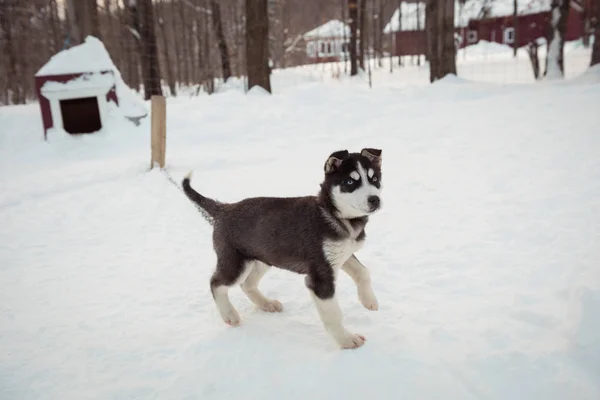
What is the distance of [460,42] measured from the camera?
138 feet

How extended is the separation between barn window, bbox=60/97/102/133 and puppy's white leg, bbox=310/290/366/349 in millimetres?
10783

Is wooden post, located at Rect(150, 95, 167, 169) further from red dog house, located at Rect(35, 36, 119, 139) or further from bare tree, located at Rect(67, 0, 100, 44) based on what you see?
bare tree, located at Rect(67, 0, 100, 44)

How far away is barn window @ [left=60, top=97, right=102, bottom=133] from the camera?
1147 cm

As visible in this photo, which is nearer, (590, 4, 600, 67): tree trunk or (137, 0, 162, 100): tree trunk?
(590, 4, 600, 67): tree trunk

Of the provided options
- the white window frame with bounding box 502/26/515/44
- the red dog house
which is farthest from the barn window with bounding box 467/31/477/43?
the red dog house

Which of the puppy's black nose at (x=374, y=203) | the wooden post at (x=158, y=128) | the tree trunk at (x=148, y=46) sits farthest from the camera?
the tree trunk at (x=148, y=46)

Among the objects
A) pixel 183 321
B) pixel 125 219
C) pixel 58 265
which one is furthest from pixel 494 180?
pixel 58 265

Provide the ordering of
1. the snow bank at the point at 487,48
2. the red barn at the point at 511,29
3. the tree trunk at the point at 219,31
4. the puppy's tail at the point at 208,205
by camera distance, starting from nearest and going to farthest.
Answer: the puppy's tail at the point at 208,205 → the tree trunk at the point at 219,31 → the snow bank at the point at 487,48 → the red barn at the point at 511,29

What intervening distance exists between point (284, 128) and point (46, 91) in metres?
6.12

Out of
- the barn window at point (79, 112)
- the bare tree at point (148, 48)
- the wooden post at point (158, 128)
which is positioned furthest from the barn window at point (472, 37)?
the wooden post at point (158, 128)

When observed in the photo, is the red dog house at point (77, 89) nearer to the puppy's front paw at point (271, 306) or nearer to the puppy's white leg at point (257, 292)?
the puppy's white leg at point (257, 292)

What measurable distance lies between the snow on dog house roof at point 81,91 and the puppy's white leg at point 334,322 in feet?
34.0

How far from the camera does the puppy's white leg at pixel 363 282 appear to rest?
314 cm

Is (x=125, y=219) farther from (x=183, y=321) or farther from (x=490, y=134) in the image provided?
(x=490, y=134)
